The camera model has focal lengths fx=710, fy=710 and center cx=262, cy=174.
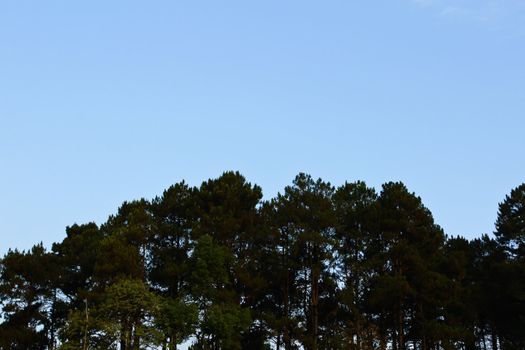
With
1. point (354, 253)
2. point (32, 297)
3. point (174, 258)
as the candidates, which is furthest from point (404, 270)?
point (32, 297)

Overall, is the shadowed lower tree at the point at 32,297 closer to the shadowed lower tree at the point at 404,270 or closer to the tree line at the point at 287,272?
the tree line at the point at 287,272

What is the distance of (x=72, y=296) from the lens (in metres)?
57.2

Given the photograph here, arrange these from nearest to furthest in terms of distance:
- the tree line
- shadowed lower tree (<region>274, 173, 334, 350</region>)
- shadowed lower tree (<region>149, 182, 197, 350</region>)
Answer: shadowed lower tree (<region>149, 182, 197, 350</region>) < the tree line < shadowed lower tree (<region>274, 173, 334, 350</region>)

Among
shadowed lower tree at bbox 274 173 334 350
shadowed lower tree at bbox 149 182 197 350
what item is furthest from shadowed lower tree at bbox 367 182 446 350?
shadowed lower tree at bbox 149 182 197 350

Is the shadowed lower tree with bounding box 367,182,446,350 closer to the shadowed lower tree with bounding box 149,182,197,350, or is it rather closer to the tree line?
the tree line

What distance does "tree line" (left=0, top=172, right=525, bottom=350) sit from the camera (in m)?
50.8

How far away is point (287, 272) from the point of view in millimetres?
55312

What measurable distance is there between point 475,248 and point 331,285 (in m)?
15.9

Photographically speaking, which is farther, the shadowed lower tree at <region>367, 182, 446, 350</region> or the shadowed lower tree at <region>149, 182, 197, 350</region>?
the shadowed lower tree at <region>367, 182, 446, 350</region>

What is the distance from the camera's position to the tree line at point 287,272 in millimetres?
50812

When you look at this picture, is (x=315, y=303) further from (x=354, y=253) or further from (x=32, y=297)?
(x=32, y=297)

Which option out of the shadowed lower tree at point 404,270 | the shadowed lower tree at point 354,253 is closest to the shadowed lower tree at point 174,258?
the shadowed lower tree at point 354,253

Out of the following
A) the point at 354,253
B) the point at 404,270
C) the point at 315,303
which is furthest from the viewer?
the point at 354,253

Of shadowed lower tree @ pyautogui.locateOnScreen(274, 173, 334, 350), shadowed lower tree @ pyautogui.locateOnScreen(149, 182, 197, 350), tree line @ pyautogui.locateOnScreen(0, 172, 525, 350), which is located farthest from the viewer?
shadowed lower tree @ pyautogui.locateOnScreen(274, 173, 334, 350)
